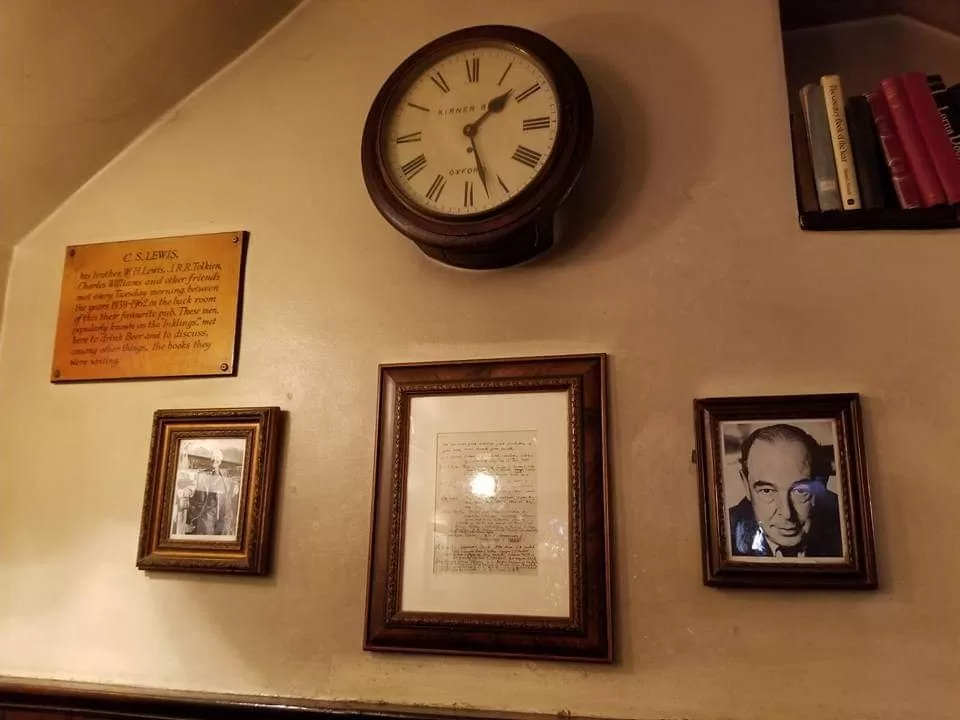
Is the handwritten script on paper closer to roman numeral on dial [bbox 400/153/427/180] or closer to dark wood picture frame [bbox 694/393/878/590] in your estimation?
dark wood picture frame [bbox 694/393/878/590]

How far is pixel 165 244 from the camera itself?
4.53 feet

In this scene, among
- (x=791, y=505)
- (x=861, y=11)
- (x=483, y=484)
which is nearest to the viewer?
(x=791, y=505)

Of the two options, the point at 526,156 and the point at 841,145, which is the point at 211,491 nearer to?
the point at 526,156

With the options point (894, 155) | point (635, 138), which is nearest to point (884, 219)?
point (894, 155)

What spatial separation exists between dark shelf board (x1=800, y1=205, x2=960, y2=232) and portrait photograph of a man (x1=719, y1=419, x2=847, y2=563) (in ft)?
0.94

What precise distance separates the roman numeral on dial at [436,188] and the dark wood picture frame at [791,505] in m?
0.49

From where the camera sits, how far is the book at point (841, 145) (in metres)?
1.09

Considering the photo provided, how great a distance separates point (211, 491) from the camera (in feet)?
4.05

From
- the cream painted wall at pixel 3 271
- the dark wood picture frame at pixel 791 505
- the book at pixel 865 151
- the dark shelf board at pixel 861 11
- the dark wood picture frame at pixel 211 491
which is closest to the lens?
the dark wood picture frame at pixel 791 505

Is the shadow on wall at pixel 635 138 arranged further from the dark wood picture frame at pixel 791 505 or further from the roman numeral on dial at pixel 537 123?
the dark wood picture frame at pixel 791 505

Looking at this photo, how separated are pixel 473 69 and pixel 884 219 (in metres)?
0.65

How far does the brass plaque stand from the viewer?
1.31 meters

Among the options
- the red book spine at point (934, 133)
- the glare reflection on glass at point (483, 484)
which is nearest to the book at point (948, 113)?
the red book spine at point (934, 133)

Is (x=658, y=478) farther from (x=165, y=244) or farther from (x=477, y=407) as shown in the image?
(x=165, y=244)
